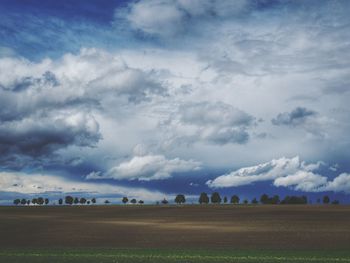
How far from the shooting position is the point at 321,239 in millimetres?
63062

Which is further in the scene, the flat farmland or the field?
the flat farmland

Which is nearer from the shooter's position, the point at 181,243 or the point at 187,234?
the point at 181,243

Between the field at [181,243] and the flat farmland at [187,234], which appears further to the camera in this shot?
the flat farmland at [187,234]

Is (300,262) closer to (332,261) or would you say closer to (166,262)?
(332,261)

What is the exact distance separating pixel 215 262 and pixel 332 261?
30.1 ft

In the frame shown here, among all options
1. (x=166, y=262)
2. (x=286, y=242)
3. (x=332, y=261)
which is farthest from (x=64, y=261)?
(x=286, y=242)

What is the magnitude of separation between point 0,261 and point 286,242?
3699 cm

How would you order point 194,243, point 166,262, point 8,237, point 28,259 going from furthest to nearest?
point 8,237 → point 194,243 → point 28,259 → point 166,262

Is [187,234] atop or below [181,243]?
atop

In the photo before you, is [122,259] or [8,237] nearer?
[122,259]

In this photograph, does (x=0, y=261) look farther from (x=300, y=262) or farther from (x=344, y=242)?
(x=344, y=242)

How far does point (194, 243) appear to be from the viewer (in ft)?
189

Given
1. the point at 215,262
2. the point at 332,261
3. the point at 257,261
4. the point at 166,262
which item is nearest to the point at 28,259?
the point at 166,262

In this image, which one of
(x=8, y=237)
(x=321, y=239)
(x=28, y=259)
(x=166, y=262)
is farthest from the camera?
(x=8, y=237)
